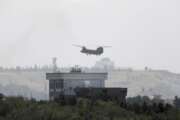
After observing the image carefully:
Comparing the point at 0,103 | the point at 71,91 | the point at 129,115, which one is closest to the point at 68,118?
the point at 129,115

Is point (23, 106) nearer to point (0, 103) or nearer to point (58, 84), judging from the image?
point (0, 103)

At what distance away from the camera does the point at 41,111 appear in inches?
3179

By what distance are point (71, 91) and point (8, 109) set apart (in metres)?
103

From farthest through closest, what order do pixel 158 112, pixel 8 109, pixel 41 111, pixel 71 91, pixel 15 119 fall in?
pixel 71 91 < pixel 158 112 < pixel 8 109 < pixel 41 111 < pixel 15 119

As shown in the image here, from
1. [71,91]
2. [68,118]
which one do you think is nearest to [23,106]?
[68,118]

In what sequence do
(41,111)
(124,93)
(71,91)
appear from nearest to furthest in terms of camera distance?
(41,111) < (124,93) < (71,91)

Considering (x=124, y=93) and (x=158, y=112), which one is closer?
(x=158, y=112)

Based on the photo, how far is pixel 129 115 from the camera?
8569 cm

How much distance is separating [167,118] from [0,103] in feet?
69.2

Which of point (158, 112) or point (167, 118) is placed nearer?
point (167, 118)

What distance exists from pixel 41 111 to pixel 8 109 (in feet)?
25.5

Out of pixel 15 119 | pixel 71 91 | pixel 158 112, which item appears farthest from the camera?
A: pixel 71 91

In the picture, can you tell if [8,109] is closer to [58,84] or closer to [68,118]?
[68,118]

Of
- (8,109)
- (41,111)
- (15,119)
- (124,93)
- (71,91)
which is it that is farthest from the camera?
(71,91)
